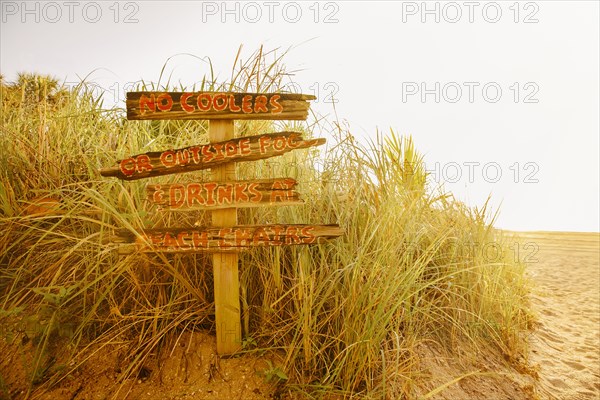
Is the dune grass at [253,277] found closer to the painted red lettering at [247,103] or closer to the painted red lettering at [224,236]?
the painted red lettering at [224,236]

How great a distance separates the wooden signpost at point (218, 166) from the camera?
2348 millimetres

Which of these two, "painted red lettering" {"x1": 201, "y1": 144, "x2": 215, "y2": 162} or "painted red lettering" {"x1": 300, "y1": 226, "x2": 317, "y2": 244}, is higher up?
"painted red lettering" {"x1": 201, "y1": 144, "x2": 215, "y2": 162}

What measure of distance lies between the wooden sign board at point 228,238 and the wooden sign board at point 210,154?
37 cm

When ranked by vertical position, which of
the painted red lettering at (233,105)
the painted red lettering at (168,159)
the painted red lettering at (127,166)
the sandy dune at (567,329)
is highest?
the painted red lettering at (233,105)

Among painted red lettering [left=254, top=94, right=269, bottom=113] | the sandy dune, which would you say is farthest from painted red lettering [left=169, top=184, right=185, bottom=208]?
the sandy dune

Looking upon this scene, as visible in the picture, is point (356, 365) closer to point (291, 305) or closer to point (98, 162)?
point (291, 305)

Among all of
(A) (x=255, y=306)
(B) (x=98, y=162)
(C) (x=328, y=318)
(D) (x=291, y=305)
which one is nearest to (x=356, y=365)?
(C) (x=328, y=318)

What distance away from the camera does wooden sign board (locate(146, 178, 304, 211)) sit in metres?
2.35

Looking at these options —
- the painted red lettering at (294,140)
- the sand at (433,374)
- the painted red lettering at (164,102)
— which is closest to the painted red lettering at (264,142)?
the painted red lettering at (294,140)

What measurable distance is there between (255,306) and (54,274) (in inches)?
55.2

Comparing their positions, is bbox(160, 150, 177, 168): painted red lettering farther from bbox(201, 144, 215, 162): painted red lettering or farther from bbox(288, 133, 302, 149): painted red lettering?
bbox(288, 133, 302, 149): painted red lettering

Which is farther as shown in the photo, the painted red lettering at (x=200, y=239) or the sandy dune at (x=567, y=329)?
the sandy dune at (x=567, y=329)

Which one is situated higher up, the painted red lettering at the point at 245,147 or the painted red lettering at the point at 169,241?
the painted red lettering at the point at 245,147

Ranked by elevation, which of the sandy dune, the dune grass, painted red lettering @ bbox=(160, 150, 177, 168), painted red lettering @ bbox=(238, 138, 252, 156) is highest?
painted red lettering @ bbox=(238, 138, 252, 156)
